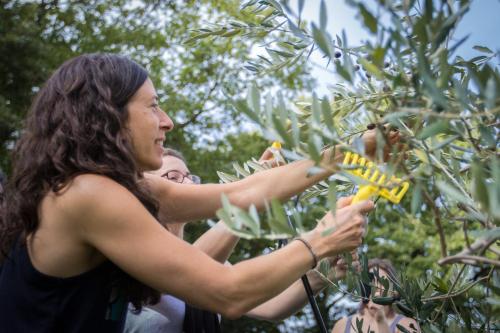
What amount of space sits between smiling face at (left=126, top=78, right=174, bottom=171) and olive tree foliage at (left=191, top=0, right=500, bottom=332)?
1.06ft

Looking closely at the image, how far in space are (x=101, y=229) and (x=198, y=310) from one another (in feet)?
3.73

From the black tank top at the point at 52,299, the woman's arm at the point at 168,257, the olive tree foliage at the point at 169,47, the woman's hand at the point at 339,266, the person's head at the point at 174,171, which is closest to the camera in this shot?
the woman's arm at the point at 168,257

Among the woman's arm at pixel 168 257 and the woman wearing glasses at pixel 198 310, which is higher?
the woman's arm at pixel 168 257

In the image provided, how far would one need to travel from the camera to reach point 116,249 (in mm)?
1886

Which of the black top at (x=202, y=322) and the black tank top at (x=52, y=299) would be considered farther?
the black top at (x=202, y=322)

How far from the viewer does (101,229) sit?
1.89 meters

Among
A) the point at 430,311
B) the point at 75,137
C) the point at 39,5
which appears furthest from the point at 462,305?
the point at 39,5

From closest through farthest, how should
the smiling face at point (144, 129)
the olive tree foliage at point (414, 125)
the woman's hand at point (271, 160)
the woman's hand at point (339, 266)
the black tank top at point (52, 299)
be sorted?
the olive tree foliage at point (414, 125) < the black tank top at point (52, 299) < the smiling face at point (144, 129) < the woman's hand at point (339, 266) < the woman's hand at point (271, 160)

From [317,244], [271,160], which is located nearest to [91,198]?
[317,244]

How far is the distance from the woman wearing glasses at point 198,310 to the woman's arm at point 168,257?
0.81 metres

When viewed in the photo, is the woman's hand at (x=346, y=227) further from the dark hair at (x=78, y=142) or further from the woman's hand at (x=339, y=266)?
the dark hair at (x=78, y=142)

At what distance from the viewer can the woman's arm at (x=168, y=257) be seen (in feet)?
6.16

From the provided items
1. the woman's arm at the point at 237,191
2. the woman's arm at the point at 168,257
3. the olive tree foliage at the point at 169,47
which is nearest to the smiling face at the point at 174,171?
the woman's arm at the point at 237,191

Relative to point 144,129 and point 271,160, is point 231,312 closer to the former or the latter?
point 144,129
